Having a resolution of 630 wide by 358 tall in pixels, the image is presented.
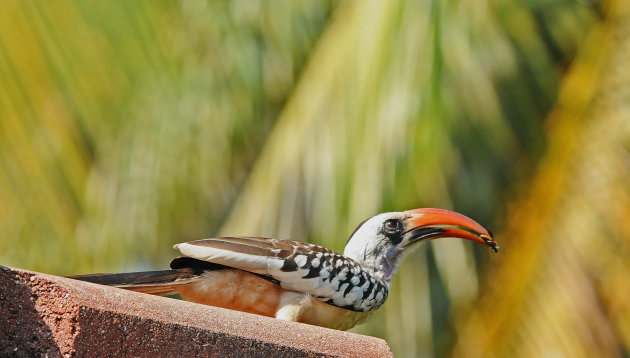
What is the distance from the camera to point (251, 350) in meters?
1.57

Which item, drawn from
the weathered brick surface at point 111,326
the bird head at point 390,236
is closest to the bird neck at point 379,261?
the bird head at point 390,236

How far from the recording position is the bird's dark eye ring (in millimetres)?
3416

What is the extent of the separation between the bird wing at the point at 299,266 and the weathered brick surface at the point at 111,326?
0.88 m

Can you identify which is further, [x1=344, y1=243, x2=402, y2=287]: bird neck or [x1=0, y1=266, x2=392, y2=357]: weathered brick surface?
[x1=344, y1=243, x2=402, y2=287]: bird neck

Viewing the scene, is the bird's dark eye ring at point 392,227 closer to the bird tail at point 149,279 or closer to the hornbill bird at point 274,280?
the hornbill bird at point 274,280

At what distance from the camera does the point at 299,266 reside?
8.96ft

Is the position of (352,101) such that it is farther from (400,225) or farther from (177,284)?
(177,284)

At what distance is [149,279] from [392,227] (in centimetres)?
133

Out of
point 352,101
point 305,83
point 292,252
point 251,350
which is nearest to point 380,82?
point 352,101

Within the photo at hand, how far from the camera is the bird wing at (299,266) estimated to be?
8.37 ft

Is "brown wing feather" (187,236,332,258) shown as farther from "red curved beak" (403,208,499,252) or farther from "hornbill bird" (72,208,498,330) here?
"red curved beak" (403,208,499,252)

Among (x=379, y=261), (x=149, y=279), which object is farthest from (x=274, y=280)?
(x=379, y=261)

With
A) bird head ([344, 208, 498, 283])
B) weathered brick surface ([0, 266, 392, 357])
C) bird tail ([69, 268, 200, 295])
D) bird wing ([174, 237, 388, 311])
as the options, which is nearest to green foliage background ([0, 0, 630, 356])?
bird head ([344, 208, 498, 283])

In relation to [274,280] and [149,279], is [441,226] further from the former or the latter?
[149,279]
